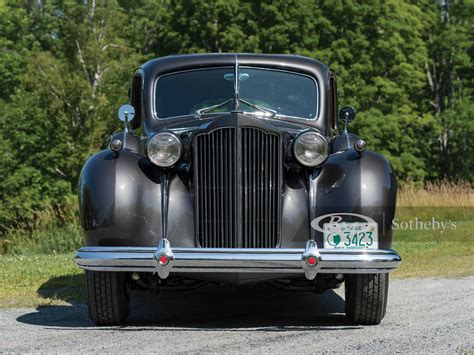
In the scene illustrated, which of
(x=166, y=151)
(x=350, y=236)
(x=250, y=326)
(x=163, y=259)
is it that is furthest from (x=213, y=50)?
(x=163, y=259)

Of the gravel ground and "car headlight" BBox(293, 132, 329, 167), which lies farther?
"car headlight" BBox(293, 132, 329, 167)

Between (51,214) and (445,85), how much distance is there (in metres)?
37.5

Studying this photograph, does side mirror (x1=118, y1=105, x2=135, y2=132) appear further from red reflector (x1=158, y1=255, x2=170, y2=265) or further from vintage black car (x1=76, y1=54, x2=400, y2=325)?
red reflector (x1=158, y1=255, x2=170, y2=265)

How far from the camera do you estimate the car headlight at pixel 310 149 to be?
662 cm

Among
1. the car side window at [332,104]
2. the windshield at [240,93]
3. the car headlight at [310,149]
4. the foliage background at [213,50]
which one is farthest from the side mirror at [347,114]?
the foliage background at [213,50]

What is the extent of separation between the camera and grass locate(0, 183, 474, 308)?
9102mm

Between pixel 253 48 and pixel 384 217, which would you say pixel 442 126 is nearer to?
pixel 253 48

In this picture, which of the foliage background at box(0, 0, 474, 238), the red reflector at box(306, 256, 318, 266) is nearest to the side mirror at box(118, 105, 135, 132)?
the red reflector at box(306, 256, 318, 266)

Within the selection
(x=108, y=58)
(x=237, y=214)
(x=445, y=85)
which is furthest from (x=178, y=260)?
(x=445, y=85)

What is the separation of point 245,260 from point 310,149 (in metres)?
1.09

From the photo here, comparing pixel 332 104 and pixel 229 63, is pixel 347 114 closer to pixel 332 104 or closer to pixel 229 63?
pixel 332 104

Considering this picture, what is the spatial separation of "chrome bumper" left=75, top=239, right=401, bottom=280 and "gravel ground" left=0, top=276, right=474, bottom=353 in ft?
1.54

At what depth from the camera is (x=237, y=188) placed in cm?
645

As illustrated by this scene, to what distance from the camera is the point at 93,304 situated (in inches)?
261
